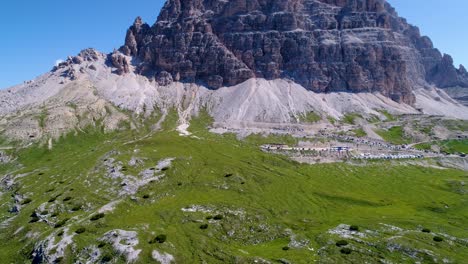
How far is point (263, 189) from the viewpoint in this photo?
403 ft

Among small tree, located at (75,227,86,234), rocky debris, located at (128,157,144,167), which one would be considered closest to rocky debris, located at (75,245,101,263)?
small tree, located at (75,227,86,234)

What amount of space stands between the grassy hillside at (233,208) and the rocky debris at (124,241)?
95 centimetres

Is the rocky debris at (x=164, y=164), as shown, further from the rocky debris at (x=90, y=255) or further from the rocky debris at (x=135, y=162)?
the rocky debris at (x=90, y=255)

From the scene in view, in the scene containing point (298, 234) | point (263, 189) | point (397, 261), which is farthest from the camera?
point (263, 189)

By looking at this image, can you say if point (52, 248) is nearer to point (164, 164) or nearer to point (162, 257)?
point (162, 257)

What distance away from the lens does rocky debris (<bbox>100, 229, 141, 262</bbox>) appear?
73125 mm

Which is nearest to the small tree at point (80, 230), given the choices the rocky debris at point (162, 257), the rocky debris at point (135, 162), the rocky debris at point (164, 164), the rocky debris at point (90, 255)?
the rocky debris at point (90, 255)

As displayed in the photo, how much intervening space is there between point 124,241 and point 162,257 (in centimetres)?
1104

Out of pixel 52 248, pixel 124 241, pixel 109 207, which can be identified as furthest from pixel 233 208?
pixel 52 248

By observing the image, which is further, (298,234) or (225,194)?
(225,194)

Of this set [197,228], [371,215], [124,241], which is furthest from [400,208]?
[124,241]

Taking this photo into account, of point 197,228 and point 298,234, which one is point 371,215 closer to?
point 298,234

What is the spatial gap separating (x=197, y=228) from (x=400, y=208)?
64.5 m

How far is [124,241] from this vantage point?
254 feet
